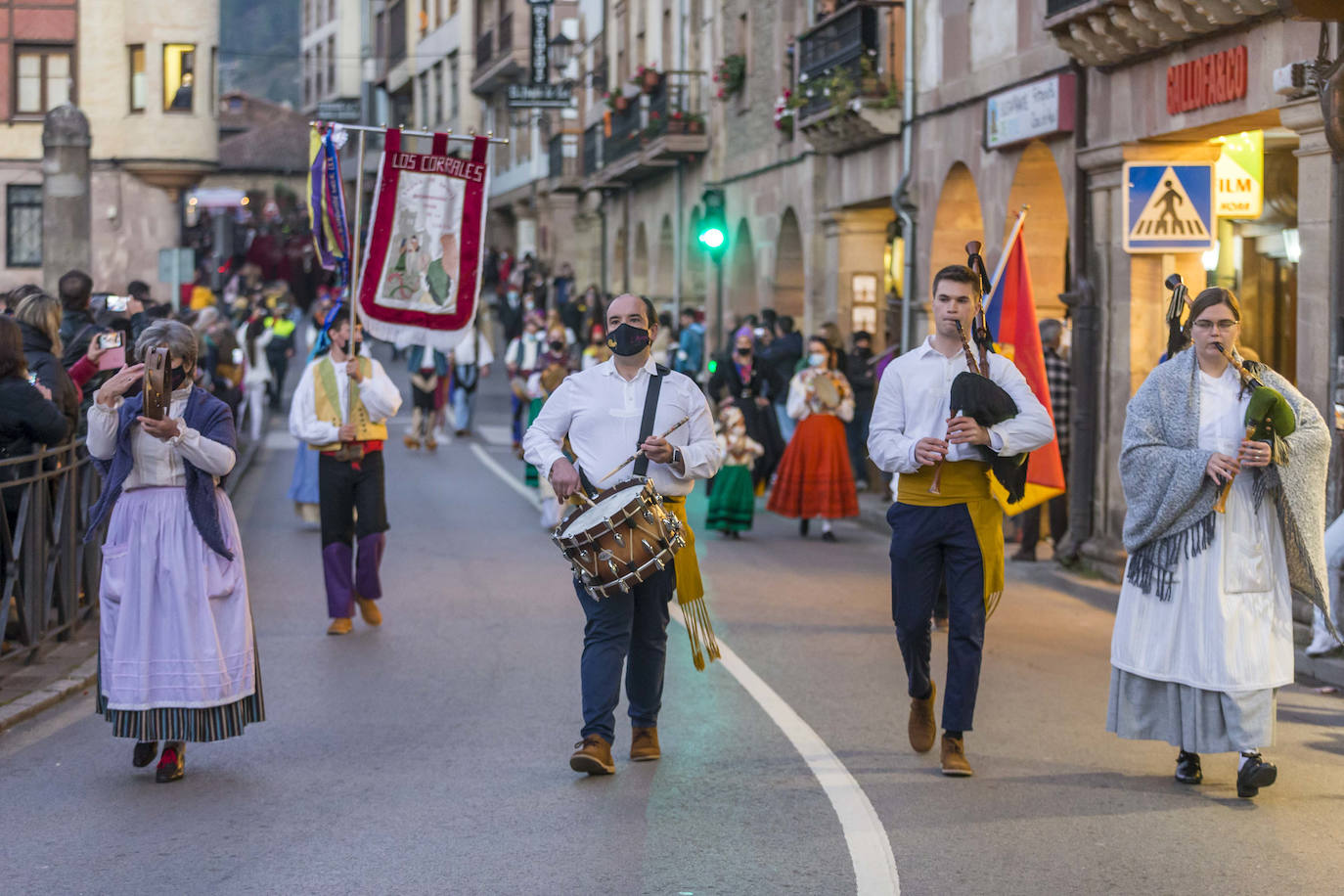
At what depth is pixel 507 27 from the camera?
55.1 meters

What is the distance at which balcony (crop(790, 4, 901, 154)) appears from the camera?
859 inches

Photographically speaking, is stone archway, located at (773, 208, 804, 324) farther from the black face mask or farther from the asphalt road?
the black face mask

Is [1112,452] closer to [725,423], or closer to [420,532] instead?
[725,423]

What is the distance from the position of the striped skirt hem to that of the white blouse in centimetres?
76

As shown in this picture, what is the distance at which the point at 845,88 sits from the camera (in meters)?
22.6

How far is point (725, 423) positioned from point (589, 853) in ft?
37.5

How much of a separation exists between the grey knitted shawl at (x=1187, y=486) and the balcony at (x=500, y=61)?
154 ft

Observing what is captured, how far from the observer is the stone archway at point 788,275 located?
29.0m

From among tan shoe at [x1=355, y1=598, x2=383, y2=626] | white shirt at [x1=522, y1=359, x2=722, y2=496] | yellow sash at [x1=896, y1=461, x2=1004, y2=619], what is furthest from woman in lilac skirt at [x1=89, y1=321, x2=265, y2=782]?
tan shoe at [x1=355, y1=598, x2=383, y2=626]

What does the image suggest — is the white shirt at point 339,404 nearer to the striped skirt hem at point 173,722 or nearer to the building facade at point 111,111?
the striped skirt hem at point 173,722

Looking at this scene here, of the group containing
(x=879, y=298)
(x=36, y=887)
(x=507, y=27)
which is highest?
(x=507, y=27)

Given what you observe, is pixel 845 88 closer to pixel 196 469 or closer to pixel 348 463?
pixel 348 463

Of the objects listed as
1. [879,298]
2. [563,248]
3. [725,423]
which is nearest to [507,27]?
[563,248]

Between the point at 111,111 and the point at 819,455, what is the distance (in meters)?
31.4
